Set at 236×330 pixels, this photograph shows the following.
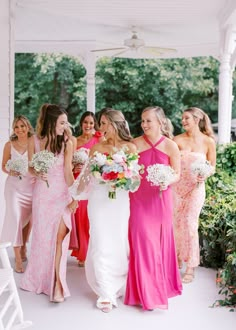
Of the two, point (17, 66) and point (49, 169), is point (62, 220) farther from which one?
point (17, 66)

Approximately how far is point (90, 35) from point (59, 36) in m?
0.70

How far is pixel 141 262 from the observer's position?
519 centimetres

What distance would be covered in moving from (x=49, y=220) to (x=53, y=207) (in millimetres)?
141

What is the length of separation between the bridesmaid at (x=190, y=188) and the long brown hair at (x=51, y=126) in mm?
1553

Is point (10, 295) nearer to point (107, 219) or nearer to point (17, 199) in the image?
point (107, 219)

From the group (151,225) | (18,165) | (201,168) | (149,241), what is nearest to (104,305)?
(149,241)

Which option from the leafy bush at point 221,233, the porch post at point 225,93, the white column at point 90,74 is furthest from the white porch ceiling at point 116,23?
the leafy bush at point 221,233

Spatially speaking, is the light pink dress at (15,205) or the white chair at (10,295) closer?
the white chair at (10,295)

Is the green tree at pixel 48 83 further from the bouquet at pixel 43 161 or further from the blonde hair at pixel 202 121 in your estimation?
the bouquet at pixel 43 161

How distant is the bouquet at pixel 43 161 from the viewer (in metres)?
5.43

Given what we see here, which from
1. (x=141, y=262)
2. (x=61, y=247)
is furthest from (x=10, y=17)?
(x=141, y=262)

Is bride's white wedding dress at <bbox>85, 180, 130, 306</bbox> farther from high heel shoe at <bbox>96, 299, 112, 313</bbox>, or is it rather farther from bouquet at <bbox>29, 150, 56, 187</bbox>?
bouquet at <bbox>29, 150, 56, 187</bbox>

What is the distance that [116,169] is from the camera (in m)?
4.95

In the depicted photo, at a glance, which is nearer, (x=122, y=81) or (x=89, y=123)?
(x=89, y=123)
